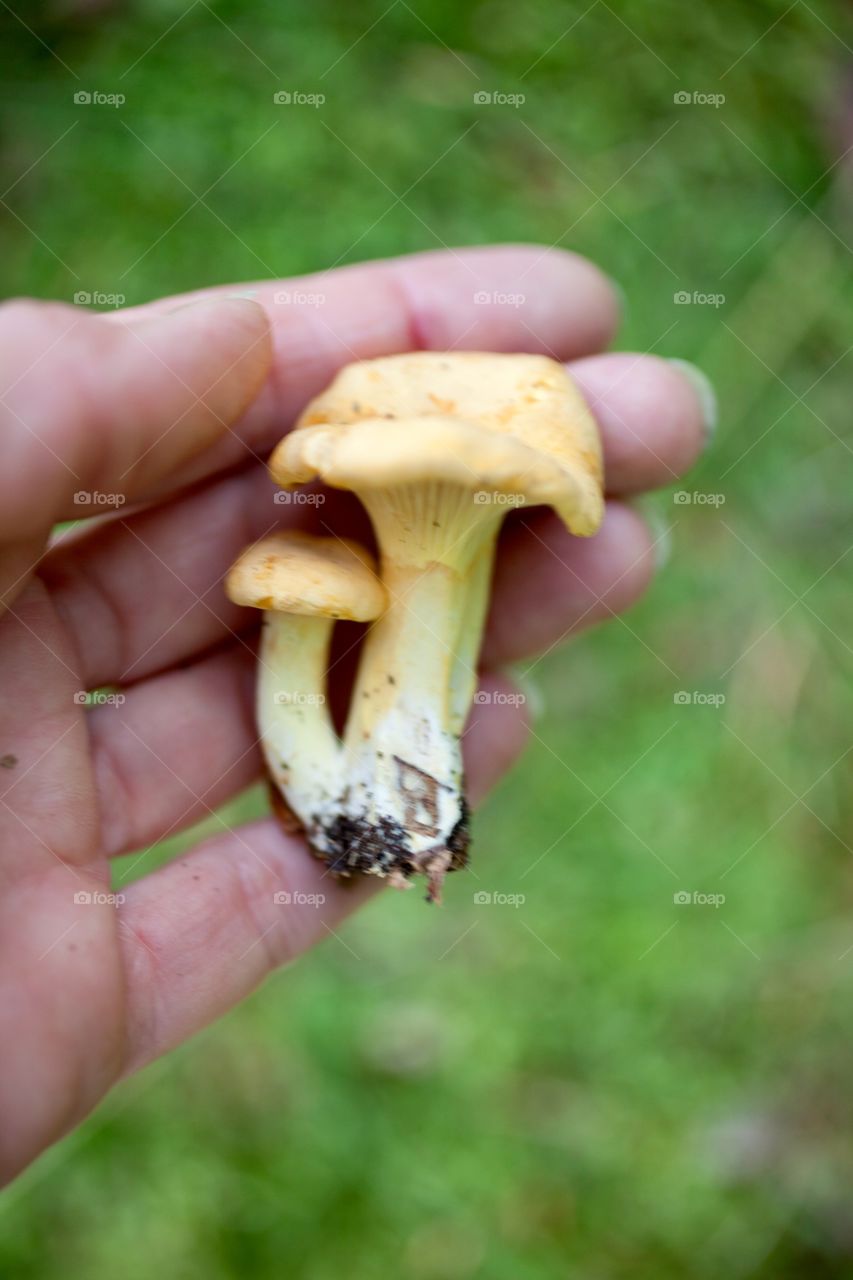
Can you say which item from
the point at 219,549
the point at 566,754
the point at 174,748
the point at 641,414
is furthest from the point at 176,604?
the point at 566,754

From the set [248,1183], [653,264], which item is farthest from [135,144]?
[248,1183]

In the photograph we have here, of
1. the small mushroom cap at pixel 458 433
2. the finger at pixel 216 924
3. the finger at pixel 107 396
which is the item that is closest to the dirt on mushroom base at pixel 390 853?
the finger at pixel 216 924

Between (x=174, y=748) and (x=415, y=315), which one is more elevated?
(x=415, y=315)

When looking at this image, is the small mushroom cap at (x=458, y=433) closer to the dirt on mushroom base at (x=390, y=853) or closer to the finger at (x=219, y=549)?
the finger at (x=219, y=549)

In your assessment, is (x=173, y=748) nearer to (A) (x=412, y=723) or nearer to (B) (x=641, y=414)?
(A) (x=412, y=723)

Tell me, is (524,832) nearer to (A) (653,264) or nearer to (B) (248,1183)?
(B) (248,1183)

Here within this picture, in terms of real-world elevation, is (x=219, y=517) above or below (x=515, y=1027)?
above
